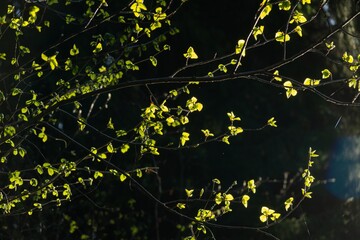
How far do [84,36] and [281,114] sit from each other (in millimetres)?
3516

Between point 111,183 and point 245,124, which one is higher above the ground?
point 245,124

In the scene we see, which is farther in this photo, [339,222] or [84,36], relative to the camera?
[339,222]

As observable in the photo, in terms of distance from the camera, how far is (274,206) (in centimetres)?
1004

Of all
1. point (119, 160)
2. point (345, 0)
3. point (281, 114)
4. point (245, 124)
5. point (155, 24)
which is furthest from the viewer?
point (281, 114)

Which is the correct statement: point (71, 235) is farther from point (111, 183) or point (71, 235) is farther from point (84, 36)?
point (84, 36)

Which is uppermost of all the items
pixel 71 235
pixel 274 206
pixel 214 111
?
pixel 214 111

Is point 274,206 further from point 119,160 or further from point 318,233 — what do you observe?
point 119,160

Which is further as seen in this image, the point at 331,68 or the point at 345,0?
the point at 331,68

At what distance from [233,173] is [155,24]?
21.6 ft

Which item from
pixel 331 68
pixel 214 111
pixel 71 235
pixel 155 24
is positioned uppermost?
pixel 331 68

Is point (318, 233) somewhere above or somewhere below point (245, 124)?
below

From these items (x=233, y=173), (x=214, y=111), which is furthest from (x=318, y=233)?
(x=214, y=111)

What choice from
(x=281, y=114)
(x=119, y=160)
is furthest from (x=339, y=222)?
(x=119, y=160)

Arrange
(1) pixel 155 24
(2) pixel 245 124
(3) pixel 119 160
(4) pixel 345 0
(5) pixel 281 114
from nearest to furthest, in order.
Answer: (1) pixel 155 24
(4) pixel 345 0
(3) pixel 119 160
(2) pixel 245 124
(5) pixel 281 114
